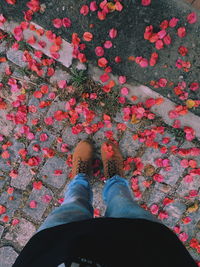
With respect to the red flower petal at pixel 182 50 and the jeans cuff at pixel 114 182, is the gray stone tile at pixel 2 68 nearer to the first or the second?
the jeans cuff at pixel 114 182

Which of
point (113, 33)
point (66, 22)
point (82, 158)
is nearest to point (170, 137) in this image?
point (82, 158)

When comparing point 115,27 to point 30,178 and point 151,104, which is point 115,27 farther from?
point 30,178

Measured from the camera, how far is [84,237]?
1896mm

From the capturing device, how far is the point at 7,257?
145 inches

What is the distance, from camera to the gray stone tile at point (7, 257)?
3.67 m

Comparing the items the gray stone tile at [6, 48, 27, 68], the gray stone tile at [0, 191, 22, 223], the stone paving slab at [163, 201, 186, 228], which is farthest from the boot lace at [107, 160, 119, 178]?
the gray stone tile at [6, 48, 27, 68]

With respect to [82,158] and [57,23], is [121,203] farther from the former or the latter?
[57,23]

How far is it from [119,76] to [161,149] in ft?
3.19

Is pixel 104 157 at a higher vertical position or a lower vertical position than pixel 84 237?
higher

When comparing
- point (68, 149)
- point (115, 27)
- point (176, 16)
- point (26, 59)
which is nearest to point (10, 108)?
point (26, 59)

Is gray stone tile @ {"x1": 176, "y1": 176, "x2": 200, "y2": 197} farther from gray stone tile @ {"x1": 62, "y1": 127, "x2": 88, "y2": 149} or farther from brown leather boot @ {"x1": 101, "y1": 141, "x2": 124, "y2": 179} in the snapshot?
gray stone tile @ {"x1": 62, "y1": 127, "x2": 88, "y2": 149}

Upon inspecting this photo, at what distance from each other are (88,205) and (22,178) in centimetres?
128

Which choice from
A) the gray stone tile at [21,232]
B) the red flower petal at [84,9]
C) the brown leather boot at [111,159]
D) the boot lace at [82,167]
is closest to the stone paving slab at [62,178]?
the gray stone tile at [21,232]

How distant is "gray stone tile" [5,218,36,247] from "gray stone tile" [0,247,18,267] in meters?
0.13
